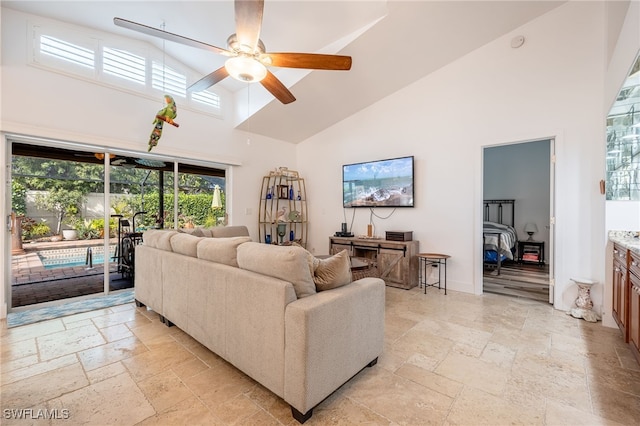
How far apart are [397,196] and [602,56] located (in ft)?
9.32

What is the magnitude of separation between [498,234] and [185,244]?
5.23m

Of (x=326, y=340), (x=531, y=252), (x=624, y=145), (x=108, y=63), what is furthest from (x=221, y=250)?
(x=531, y=252)

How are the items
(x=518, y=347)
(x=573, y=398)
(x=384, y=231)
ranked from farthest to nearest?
1. (x=384, y=231)
2. (x=518, y=347)
3. (x=573, y=398)

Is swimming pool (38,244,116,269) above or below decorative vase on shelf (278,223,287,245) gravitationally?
below

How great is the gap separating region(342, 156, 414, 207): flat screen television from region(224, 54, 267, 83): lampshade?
9.56 feet

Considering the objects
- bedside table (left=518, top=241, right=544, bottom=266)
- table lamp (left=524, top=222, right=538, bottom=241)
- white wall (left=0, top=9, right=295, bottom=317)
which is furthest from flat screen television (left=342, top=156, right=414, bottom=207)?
table lamp (left=524, top=222, right=538, bottom=241)

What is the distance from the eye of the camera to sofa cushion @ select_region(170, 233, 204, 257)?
258 cm

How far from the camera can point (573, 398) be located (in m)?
1.77

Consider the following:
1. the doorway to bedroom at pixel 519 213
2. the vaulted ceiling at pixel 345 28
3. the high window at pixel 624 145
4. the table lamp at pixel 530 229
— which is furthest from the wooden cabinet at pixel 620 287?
the table lamp at pixel 530 229

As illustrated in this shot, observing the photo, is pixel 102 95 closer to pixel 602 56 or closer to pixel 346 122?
pixel 346 122

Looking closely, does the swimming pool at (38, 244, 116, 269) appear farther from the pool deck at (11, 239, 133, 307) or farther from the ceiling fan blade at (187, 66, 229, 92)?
the ceiling fan blade at (187, 66, 229, 92)

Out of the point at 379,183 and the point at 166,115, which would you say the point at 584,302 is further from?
the point at 166,115

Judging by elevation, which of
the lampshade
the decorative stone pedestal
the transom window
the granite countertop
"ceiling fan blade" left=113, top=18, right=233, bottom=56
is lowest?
the decorative stone pedestal

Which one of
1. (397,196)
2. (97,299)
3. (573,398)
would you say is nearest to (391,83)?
(397,196)
